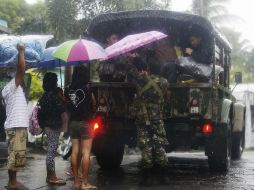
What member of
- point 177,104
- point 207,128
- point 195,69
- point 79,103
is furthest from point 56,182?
point 195,69

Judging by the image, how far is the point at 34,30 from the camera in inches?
1007

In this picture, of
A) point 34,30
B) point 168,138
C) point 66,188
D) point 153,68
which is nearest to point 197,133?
point 168,138

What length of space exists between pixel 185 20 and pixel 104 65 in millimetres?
1520

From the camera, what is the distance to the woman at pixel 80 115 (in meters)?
6.55

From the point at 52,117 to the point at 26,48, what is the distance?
3.32 ft

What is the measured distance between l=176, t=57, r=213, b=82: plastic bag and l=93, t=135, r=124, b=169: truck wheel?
161cm

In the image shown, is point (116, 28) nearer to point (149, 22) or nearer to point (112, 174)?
point (149, 22)

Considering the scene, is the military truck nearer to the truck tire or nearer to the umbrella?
the truck tire

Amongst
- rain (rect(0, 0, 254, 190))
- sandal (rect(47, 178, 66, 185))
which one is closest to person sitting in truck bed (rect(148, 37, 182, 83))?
rain (rect(0, 0, 254, 190))

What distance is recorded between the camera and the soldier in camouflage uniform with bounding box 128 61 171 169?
24.4 ft

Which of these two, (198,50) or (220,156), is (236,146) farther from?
(198,50)

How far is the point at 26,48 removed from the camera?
644 centimetres

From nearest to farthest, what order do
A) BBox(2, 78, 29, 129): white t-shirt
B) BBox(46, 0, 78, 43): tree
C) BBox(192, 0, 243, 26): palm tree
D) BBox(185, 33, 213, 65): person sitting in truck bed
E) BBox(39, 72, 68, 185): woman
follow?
1. BBox(2, 78, 29, 129): white t-shirt
2. BBox(39, 72, 68, 185): woman
3. BBox(185, 33, 213, 65): person sitting in truck bed
4. BBox(46, 0, 78, 43): tree
5. BBox(192, 0, 243, 26): palm tree

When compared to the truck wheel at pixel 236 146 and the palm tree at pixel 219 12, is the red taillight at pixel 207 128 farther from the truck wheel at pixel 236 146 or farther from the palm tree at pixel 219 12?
the palm tree at pixel 219 12
